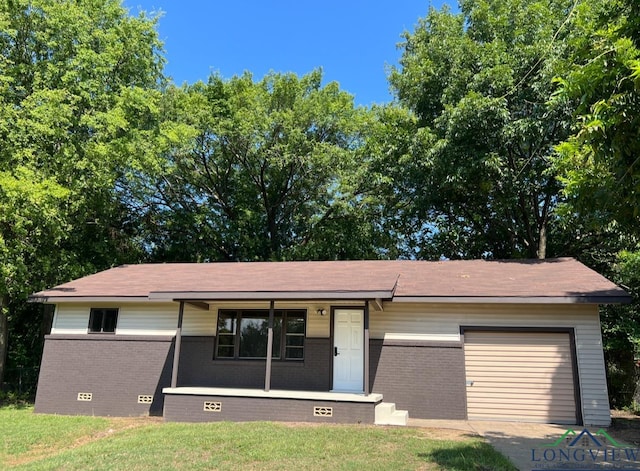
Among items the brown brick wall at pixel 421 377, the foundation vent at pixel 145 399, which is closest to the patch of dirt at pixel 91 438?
the foundation vent at pixel 145 399

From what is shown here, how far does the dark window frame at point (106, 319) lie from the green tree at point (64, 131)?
131 inches

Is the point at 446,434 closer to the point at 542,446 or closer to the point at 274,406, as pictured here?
the point at 542,446

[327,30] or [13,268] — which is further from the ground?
[327,30]

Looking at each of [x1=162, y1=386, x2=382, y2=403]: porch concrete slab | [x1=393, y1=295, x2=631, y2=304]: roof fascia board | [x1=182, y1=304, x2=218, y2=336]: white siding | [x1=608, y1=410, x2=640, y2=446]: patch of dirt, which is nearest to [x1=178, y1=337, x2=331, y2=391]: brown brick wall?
[x1=182, y1=304, x2=218, y2=336]: white siding

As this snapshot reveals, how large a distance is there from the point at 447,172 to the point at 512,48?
4.13m

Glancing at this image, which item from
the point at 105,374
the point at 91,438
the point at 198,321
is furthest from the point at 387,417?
the point at 105,374

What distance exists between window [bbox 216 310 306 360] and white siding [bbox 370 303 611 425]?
1923 mm

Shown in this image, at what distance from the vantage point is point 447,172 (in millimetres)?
14578

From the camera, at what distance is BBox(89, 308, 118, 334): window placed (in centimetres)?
1263

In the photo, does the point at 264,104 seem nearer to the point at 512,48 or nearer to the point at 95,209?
the point at 95,209

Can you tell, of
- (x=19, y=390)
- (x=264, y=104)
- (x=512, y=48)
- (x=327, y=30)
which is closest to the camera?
(x=512, y=48)

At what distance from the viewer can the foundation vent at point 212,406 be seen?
33.2ft

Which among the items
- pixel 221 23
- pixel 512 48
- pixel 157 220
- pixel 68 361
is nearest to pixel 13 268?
pixel 68 361

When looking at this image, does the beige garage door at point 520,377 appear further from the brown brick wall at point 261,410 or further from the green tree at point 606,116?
the green tree at point 606,116
